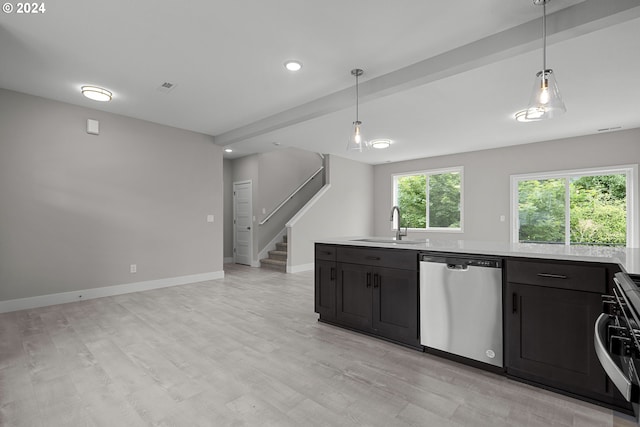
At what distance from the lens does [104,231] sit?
457cm

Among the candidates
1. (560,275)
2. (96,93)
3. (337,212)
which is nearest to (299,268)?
(337,212)

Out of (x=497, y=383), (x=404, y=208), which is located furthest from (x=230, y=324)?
(x=404, y=208)

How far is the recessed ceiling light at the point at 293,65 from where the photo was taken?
3.16 m

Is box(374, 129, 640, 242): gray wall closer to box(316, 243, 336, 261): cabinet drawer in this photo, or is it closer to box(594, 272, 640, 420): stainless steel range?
box(316, 243, 336, 261): cabinet drawer

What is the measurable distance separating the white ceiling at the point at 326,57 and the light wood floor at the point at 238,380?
104 inches

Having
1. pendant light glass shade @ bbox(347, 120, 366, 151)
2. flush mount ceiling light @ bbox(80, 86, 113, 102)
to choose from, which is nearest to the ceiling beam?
pendant light glass shade @ bbox(347, 120, 366, 151)

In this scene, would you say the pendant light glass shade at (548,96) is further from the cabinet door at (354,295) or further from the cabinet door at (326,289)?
the cabinet door at (326,289)

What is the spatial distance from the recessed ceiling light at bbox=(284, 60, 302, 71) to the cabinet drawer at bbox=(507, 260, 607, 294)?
2.60m

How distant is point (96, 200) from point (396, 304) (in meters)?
→ 4.36

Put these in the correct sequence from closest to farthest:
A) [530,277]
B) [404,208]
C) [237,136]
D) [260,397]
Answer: [260,397]
[530,277]
[237,136]
[404,208]

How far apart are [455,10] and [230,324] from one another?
137 inches

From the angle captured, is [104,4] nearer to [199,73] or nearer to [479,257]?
[199,73]

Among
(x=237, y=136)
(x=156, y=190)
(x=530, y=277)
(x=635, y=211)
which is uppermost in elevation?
(x=237, y=136)

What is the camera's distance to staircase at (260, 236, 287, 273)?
6.85 m
